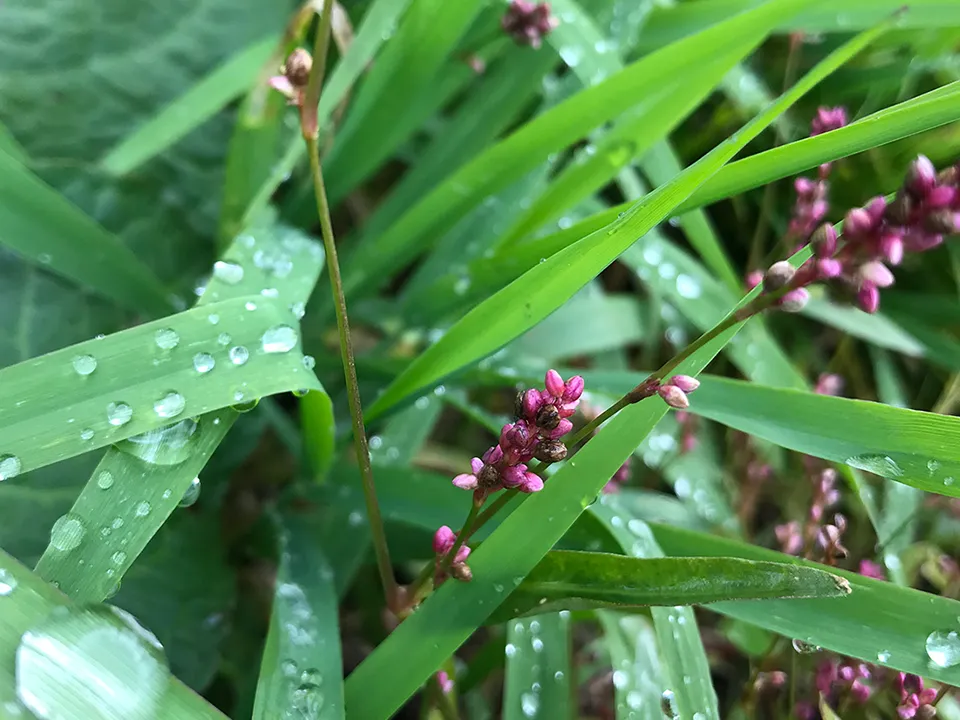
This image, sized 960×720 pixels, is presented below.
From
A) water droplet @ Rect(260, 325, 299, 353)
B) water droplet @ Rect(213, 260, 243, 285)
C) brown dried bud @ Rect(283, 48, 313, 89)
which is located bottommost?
water droplet @ Rect(260, 325, 299, 353)

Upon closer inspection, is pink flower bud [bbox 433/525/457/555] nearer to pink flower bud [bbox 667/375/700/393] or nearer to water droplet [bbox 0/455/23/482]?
pink flower bud [bbox 667/375/700/393]

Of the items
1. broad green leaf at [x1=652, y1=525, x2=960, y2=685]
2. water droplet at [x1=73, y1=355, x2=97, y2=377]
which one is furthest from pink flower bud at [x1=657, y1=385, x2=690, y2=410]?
water droplet at [x1=73, y1=355, x2=97, y2=377]

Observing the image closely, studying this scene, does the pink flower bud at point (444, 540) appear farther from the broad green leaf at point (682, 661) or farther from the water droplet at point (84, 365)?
the water droplet at point (84, 365)

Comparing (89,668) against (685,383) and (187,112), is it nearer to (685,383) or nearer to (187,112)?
(685,383)

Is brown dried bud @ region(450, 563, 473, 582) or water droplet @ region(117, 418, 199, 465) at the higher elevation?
brown dried bud @ region(450, 563, 473, 582)

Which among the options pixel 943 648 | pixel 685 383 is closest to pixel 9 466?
pixel 685 383

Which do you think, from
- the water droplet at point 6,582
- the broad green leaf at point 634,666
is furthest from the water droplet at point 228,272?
the broad green leaf at point 634,666
